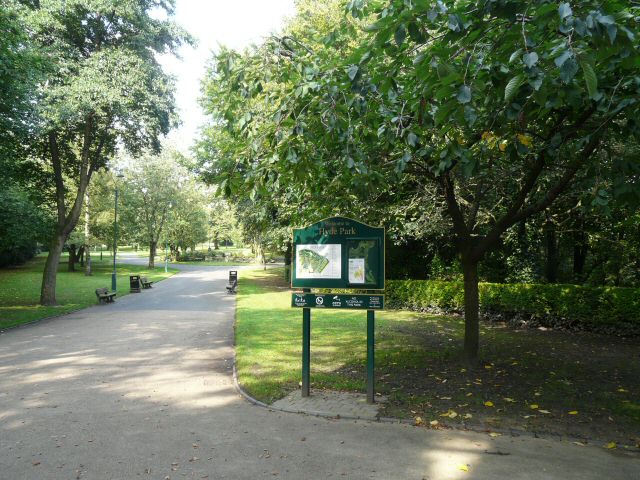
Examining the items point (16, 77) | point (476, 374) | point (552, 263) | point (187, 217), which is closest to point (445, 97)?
point (476, 374)

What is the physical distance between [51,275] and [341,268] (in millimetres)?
16826

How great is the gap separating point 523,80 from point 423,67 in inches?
40.3

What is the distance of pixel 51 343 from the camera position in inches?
446

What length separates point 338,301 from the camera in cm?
661

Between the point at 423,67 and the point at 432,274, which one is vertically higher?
the point at 423,67

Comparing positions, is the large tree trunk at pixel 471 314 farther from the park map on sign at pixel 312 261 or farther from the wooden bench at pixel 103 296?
the wooden bench at pixel 103 296

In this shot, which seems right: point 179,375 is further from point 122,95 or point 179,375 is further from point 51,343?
point 122,95

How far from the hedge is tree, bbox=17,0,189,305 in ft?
40.9

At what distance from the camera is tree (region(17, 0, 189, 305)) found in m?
15.9

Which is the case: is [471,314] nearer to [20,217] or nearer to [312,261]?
[312,261]

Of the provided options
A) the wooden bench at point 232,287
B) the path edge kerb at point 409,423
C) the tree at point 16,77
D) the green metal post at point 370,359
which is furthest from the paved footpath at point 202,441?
the wooden bench at point 232,287

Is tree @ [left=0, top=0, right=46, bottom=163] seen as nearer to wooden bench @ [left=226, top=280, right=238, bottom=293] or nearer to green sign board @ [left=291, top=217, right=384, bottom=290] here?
green sign board @ [left=291, top=217, right=384, bottom=290]

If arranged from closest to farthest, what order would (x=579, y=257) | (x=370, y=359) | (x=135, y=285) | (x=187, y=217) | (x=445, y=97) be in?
(x=445, y=97), (x=370, y=359), (x=579, y=257), (x=135, y=285), (x=187, y=217)

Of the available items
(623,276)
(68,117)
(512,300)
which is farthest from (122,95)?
(623,276)
